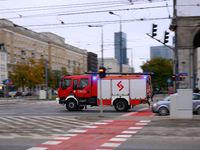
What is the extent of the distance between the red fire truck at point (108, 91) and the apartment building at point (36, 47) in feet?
186

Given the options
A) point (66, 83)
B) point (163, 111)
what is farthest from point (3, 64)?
point (163, 111)

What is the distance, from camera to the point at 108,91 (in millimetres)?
22594

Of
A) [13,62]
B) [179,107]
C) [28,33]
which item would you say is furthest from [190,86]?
[28,33]

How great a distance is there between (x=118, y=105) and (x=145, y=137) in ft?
39.9

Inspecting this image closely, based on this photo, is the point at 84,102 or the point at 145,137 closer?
the point at 145,137

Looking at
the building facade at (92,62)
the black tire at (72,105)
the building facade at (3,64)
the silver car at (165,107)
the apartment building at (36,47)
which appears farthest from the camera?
the building facade at (92,62)

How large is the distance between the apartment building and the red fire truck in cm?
5682

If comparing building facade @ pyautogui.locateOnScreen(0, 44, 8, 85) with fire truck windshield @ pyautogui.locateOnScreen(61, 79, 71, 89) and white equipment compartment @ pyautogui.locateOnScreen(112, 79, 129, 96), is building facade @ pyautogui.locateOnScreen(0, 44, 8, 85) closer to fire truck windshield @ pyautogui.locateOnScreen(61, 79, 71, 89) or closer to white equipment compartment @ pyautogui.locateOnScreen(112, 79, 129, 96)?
fire truck windshield @ pyautogui.locateOnScreen(61, 79, 71, 89)

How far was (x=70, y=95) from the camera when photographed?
23.5 metres

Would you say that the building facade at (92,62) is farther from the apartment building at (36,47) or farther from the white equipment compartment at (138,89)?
the white equipment compartment at (138,89)

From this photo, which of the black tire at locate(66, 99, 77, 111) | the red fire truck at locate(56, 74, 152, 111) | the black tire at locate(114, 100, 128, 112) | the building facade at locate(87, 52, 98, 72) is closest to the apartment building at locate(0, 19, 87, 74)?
the building facade at locate(87, 52, 98, 72)

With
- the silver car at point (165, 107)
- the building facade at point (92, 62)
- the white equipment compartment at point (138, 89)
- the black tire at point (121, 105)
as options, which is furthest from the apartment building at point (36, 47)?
the silver car at point (165, 107)

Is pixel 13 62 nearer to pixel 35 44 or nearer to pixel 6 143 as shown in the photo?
pixel 35 44

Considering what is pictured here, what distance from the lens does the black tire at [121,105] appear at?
22.0 metres
